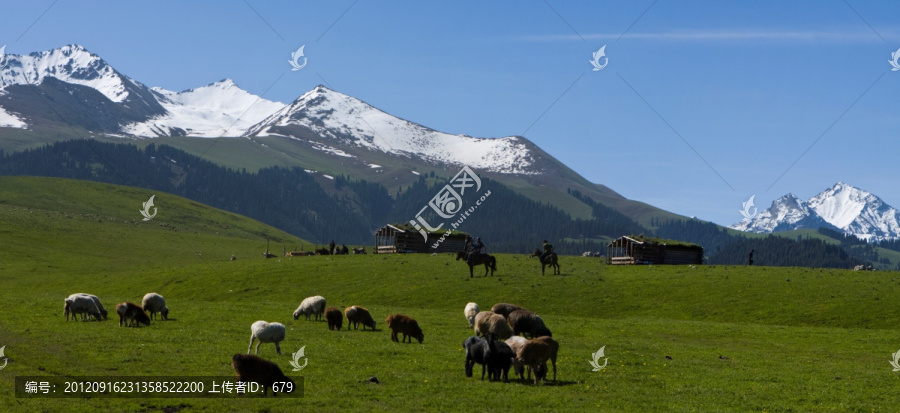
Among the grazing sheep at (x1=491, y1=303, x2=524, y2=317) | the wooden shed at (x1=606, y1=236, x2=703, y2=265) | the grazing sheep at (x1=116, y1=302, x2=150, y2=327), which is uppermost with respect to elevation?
the wooden shed at (x1=606, y1=236, x2=703, y2=265)

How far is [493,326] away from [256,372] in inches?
485

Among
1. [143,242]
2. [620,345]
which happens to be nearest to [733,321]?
[620,345]

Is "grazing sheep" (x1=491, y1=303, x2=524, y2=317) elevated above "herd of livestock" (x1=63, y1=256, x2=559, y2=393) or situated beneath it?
elevated above

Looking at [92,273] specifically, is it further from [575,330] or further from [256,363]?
[256,363]

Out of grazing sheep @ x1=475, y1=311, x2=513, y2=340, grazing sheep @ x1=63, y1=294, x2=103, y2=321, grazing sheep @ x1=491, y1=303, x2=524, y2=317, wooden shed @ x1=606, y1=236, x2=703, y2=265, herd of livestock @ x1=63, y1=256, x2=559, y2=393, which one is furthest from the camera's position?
wooden shed @ x1=606, y1=236, x2=703, y2=265

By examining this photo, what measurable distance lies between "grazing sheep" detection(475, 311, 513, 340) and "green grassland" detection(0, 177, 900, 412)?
1.53 metres

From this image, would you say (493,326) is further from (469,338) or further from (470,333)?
(469,338)

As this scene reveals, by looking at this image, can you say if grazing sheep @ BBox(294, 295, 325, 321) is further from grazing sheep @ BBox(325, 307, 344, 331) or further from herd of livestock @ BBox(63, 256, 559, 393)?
grazing sheep @ BBox(325, 307, 344, 331)

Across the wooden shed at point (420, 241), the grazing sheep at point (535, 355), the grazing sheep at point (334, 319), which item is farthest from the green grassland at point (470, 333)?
the wooden shed at point (420, 241)

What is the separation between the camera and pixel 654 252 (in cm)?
8169

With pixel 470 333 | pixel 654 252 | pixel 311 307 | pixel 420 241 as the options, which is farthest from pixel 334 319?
pixel 420 241

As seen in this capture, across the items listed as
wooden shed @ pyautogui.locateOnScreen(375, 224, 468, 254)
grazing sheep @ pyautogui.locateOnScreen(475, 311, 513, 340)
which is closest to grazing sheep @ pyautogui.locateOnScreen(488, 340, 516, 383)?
grazing sheep @ pyautogui.locateOnScreen(475, 311, 513, 340)

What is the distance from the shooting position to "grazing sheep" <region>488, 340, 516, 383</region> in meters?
24.4

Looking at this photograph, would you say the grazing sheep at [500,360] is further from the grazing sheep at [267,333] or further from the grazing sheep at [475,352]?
the grazing sheep at [267,333]
